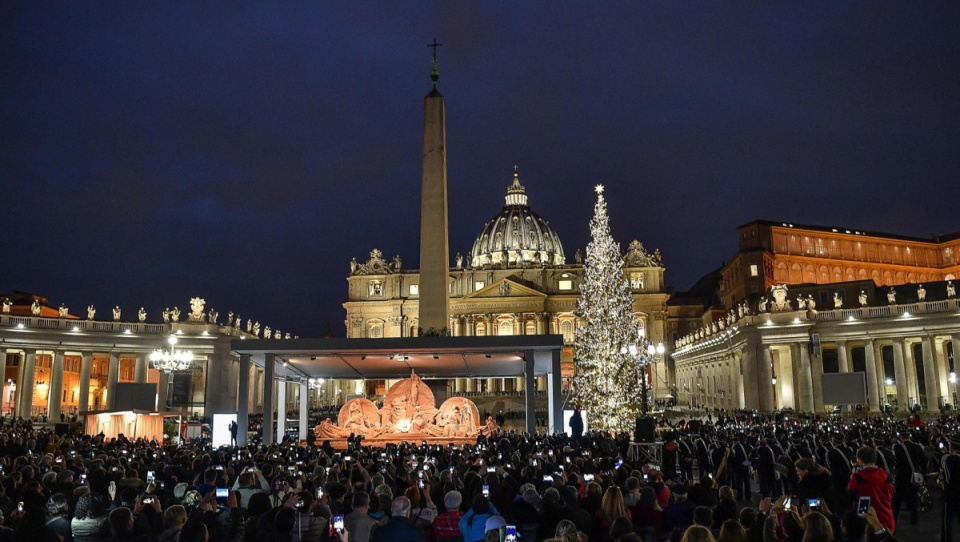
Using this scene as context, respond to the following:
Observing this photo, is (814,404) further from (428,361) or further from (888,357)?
(428,361)

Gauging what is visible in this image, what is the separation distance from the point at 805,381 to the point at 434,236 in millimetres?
33579

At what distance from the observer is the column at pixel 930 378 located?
4638 centimetres

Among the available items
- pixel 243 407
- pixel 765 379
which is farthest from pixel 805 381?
pixel 243 407

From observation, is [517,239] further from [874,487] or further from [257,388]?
[874,487]

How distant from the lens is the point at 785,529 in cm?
637

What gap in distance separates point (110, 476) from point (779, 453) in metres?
13.7

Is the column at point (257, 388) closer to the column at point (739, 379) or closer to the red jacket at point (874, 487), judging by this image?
the column at point (739, 379)

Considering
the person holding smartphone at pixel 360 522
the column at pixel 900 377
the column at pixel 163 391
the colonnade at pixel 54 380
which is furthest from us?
the column at pixel 163 391

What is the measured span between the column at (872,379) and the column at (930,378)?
3.04 meters

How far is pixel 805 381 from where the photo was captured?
170ft

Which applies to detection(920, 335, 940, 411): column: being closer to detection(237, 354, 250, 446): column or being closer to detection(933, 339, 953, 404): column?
detection(933, 339, 953, 404): column

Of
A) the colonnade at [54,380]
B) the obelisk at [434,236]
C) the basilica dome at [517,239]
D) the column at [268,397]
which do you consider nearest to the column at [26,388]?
the colonnade at [54,380]

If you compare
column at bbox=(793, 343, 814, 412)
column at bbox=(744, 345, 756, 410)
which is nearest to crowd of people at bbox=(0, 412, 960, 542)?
column at bbox=(793, 343, 814, 412)

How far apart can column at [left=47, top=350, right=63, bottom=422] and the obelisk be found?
36542mm
